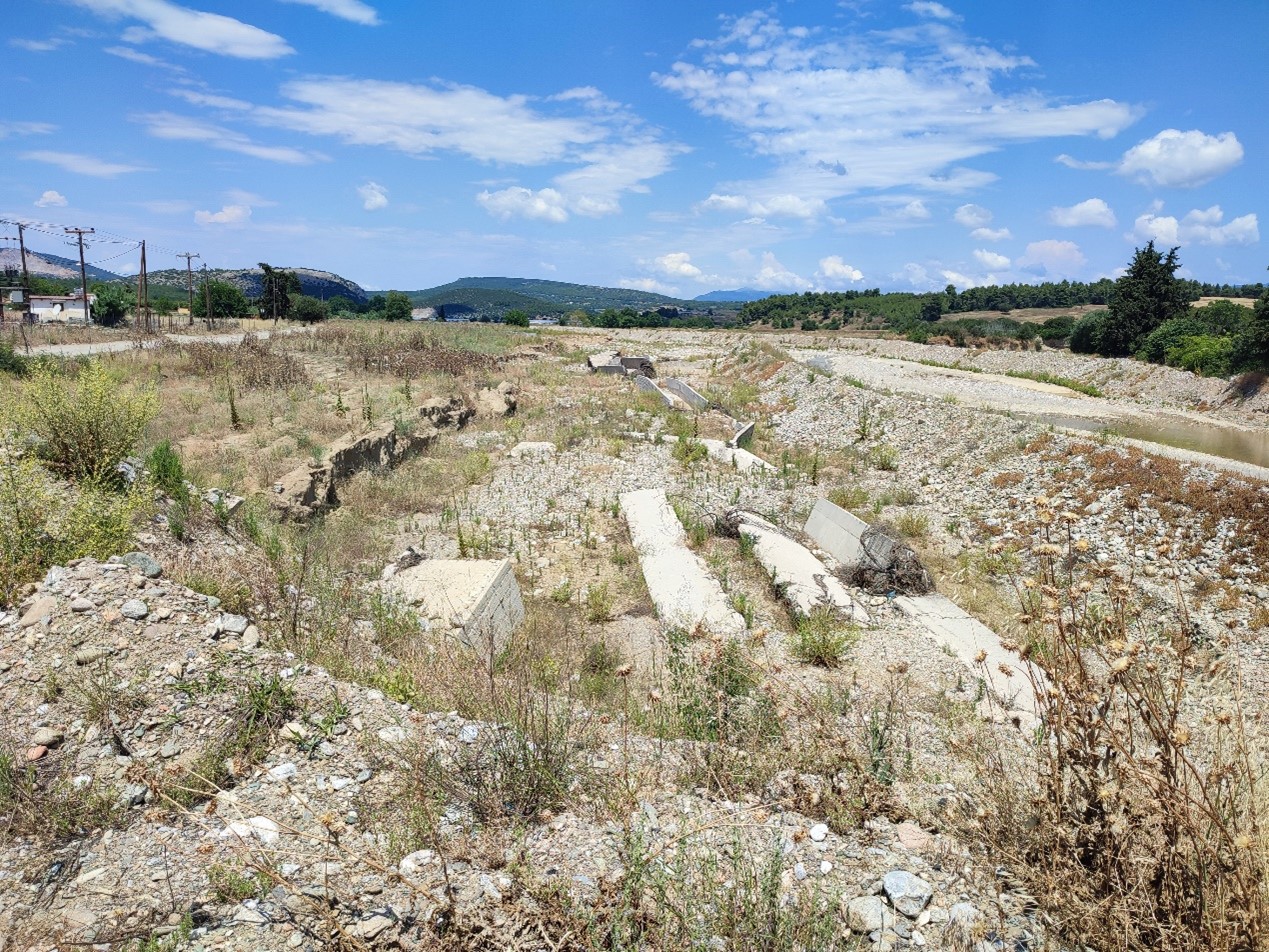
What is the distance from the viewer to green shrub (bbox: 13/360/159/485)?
266 inches

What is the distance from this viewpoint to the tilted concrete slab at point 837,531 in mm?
8938

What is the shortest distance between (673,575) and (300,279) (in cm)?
12573

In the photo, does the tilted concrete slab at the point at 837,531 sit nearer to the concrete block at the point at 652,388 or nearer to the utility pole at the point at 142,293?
the concrete block at the point at 652,388

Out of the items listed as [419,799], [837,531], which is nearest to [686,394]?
[837,531]

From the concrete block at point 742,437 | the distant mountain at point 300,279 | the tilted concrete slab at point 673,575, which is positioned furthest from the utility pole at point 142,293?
the distant mountain at point 300,279

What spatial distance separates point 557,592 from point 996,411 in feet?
47.0

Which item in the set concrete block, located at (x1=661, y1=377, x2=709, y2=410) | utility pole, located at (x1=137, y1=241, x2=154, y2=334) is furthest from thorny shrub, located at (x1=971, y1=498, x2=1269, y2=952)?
utility pole, located at (x1=137, y1=241, x2=154, y2=334)

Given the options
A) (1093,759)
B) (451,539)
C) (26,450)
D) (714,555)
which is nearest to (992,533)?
(714,555)

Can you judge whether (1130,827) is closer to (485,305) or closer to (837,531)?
(837,531)

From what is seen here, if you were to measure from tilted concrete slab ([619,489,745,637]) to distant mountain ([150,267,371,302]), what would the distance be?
11033cm

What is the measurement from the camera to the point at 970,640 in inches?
274

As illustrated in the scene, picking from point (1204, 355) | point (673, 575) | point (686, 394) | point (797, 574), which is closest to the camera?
point (673, 575)

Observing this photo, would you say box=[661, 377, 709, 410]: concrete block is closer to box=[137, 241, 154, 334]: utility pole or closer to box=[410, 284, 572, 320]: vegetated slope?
box=[137, 241, 154, 334]: utility pole

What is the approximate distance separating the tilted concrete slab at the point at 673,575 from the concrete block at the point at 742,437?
631 centimetres
